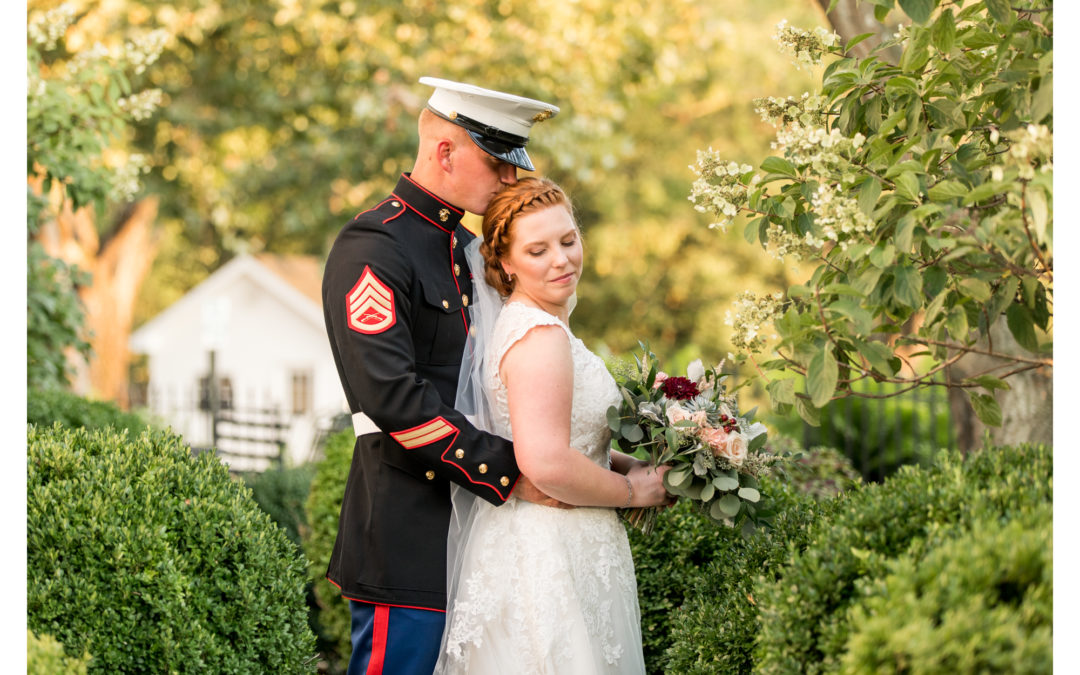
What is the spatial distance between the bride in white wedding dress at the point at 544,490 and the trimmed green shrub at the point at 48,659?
104 cm

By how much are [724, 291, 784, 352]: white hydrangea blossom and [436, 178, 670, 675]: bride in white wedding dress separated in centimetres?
45

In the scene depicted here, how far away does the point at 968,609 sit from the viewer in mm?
1820

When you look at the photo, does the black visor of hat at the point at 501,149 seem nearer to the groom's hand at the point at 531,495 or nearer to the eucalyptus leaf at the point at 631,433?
the eucalyptus leaf at the point at 631,433

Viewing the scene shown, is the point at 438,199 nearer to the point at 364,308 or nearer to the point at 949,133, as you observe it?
the point at 364,308

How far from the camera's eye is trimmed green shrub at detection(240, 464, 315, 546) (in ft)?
23.2

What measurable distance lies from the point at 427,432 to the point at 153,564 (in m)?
0.90

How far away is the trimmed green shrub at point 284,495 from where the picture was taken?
7.06m

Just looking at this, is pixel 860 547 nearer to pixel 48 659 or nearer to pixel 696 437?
pixel 696 437

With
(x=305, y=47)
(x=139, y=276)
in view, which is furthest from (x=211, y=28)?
(x=139, y=276)

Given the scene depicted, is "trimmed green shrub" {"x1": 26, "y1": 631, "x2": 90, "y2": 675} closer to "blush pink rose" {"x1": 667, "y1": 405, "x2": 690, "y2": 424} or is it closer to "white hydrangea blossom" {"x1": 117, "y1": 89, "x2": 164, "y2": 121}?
"blush pink rose" {"x1": 667, "y1": 405, "x2": 690, "y2": 424}

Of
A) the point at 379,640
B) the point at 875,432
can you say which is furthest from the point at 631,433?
the point at 875,432

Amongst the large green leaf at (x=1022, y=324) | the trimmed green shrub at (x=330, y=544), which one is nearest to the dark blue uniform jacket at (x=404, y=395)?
the large green leaf at (x=1022, y=324)

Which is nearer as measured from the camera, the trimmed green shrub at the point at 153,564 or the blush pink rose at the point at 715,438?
the trimmed green shrub at the point at 153,564

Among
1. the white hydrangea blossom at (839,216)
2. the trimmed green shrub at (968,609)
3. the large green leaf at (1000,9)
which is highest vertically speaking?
the large green leaf at (1000,9)
